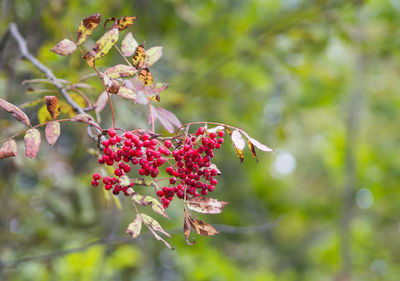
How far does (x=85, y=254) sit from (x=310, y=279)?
3.75 m

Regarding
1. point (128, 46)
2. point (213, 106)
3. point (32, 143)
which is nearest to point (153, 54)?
point (128, 46)

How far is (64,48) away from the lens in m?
0.69

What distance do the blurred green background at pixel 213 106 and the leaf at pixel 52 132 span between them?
314 millimetres

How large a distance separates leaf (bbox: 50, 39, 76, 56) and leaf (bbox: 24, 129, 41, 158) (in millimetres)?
143

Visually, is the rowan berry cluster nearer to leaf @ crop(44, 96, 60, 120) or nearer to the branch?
leaf @ crop(44, 96, 60, 120)

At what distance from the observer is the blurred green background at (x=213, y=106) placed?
1868 mm

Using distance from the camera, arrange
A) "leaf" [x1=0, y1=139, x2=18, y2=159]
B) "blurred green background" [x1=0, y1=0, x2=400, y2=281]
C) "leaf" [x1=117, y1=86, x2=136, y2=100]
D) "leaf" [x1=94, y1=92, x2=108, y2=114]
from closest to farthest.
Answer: "leaf" [x1=0, y1=139, x2=18, y2=159], "leaf" [x1=117, y1=86, x2=136, y2=100], "leaf" [x1=94, y1=92, x2=108, y2=114], "blurred green background" [x1=0, y1=0, x2=400, y2=281]

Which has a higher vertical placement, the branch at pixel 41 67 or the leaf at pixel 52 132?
the leaf at pixel 52 132

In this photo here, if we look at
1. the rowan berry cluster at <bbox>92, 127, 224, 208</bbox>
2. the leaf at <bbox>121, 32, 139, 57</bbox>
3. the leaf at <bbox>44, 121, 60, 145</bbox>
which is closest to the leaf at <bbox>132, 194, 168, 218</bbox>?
the rowan berry cluster at <bbox>92, 127, 224, 208</bbox>

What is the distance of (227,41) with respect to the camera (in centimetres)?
237

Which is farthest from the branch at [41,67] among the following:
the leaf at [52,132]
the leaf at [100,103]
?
the leaf at [52,132]

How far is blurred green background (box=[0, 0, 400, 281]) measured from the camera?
73.5 inches

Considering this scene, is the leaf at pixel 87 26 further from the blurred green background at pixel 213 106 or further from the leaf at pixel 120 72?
the blurred green background at pixel 213 106

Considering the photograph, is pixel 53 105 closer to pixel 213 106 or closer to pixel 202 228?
pixel 202 228
